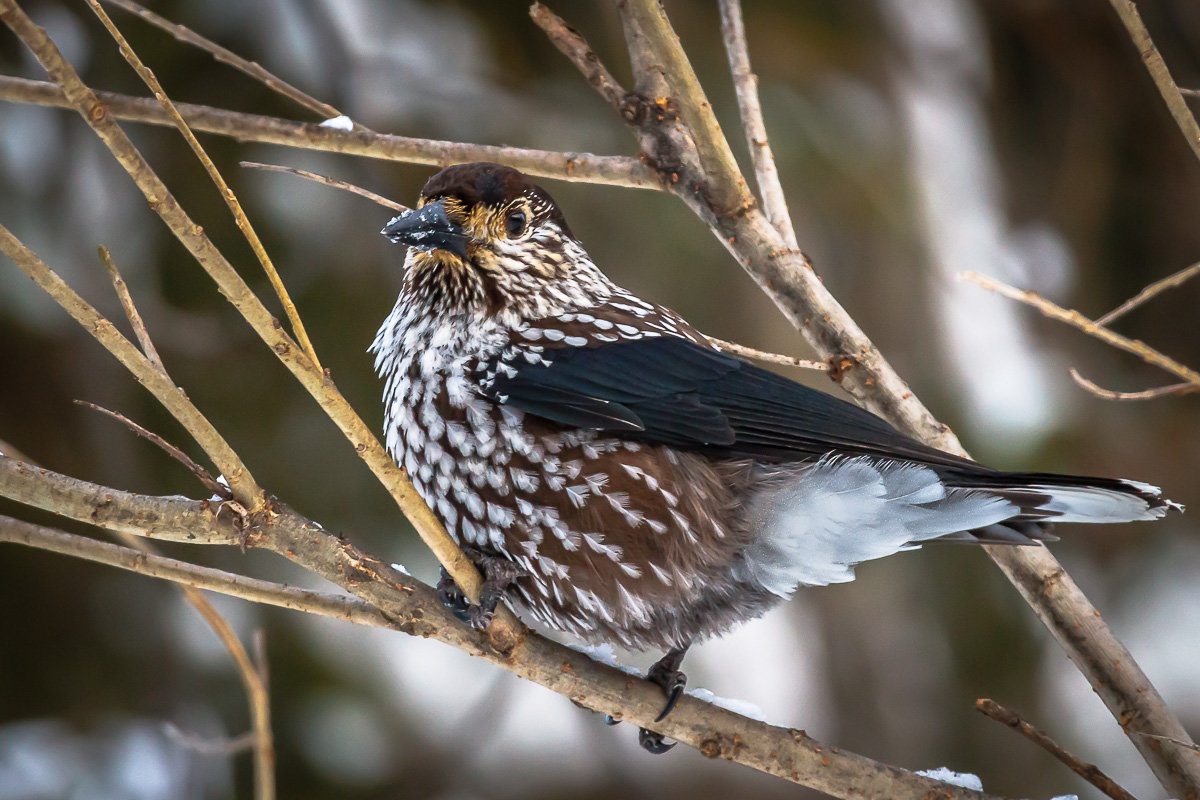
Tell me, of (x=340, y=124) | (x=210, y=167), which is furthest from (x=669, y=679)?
(x=340, y=124)

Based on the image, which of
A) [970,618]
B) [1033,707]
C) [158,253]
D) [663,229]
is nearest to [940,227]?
[663,229]

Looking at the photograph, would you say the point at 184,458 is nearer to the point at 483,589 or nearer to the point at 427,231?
the point at 483,589

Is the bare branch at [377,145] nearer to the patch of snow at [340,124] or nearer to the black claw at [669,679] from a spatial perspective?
the patch of snow at [340,124]

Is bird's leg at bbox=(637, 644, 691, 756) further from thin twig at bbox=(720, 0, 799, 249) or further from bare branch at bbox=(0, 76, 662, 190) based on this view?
bare branch at bbox=(0, 76, 662, 190)

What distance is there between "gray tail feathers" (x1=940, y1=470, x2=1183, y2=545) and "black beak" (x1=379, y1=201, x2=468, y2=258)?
1232 millimetres

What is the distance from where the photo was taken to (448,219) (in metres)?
2.51

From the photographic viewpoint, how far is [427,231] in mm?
2424

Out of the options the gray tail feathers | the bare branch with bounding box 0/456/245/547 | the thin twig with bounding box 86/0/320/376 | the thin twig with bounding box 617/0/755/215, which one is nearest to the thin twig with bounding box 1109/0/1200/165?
the gray tail feathers

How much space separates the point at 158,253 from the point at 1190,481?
184 inches

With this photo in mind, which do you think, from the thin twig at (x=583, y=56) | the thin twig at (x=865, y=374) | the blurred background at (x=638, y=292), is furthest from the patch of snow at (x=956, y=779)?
the blurred background at (x=638, y=292)

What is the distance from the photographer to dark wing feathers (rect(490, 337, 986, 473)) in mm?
2389

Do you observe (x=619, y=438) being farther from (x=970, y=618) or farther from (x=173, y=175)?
(x=970, y=618)

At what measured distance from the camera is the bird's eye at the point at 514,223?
2695mm

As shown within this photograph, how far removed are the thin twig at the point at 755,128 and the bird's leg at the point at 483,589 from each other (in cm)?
112
